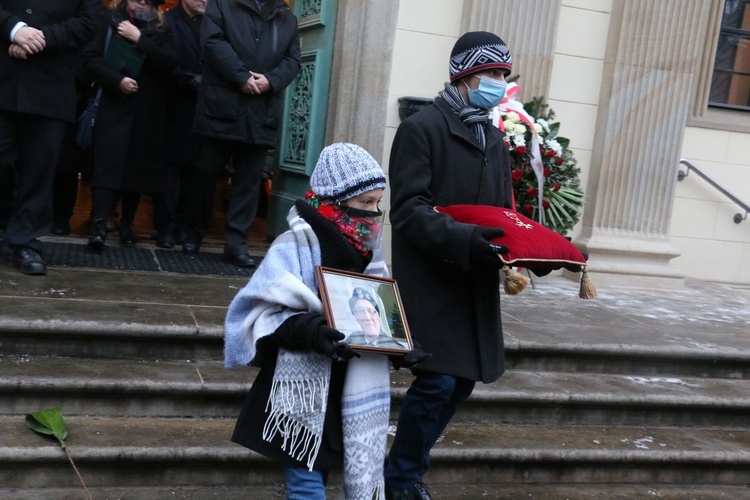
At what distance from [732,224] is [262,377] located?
22.0 feet

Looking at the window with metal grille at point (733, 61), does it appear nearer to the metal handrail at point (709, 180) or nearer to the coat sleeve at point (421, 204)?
the metal handrail at point (709, 180)

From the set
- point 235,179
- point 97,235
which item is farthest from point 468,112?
point 97,235

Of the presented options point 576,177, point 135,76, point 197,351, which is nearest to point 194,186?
point 135,76

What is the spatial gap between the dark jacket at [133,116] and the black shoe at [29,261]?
0.97 m

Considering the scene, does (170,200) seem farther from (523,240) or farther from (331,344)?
(331,344)

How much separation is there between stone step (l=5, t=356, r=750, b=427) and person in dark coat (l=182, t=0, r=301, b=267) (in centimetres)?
195

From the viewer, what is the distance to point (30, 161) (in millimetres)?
5789

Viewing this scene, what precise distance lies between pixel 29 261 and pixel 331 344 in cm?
338

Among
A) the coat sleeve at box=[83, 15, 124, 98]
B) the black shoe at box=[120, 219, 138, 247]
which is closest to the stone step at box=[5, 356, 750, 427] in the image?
the black shoe at box=[120, 219, 138, 247]

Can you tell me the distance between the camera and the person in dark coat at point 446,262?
3.79 meters

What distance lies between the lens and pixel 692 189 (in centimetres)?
884

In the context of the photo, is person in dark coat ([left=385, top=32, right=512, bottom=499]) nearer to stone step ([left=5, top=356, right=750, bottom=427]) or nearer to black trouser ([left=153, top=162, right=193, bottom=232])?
stone step ([left=5, top=356, right=750, bottom=427])

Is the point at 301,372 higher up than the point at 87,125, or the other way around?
the point at 87,125

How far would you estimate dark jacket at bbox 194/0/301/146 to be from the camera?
652cm
